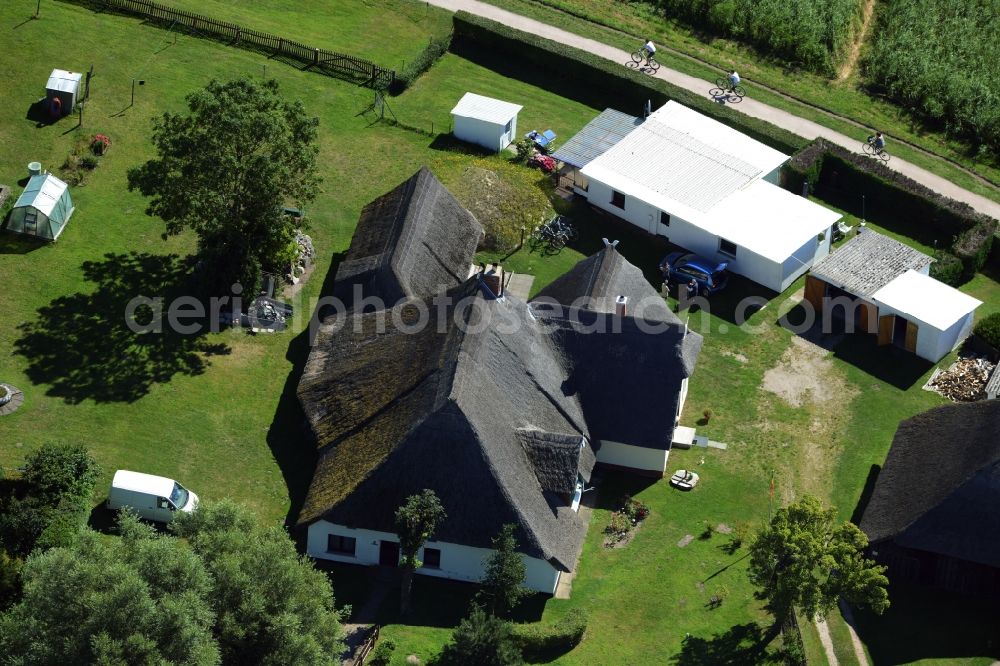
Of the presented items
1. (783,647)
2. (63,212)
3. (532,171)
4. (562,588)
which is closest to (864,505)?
(783,647)

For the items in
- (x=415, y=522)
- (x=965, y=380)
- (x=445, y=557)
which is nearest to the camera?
(x=415, y=522)

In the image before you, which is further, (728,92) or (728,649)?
(728,92)

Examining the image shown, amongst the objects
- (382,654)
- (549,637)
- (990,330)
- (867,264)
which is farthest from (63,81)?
(990,330)

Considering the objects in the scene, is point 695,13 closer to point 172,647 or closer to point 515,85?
point 515,85

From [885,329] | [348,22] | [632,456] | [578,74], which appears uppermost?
[348,22]

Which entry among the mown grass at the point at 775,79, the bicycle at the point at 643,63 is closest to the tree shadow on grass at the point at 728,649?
the mown grass at the point at 775,79

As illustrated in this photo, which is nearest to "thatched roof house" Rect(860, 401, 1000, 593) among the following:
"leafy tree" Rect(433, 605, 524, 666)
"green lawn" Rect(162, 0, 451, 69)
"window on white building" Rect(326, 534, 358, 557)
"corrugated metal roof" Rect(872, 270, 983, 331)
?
"corrugated metal roof" Rect(872, 270, 983, 331)

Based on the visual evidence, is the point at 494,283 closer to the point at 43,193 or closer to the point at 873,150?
the point at 43,193

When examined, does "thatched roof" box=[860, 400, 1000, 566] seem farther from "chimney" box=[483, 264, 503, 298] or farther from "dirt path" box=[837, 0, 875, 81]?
"dirt path" box=[837, 0, 875, 81]
